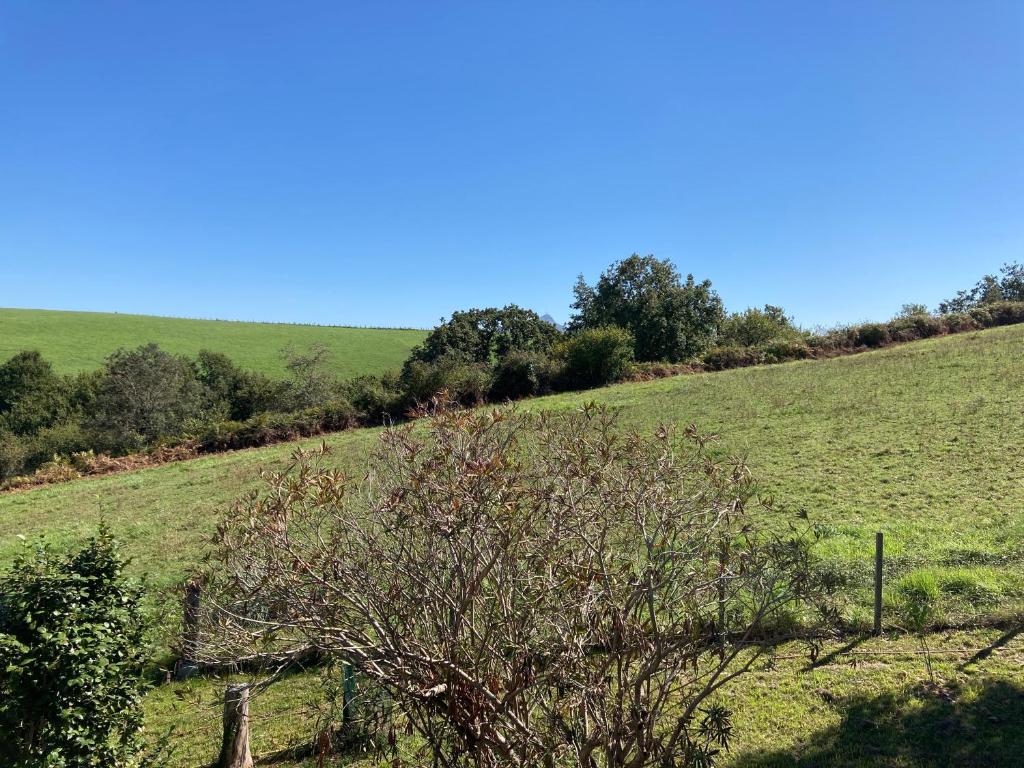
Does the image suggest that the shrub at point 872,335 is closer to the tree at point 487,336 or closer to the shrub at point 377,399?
the tree at point 487,336

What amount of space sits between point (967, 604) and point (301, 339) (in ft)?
213

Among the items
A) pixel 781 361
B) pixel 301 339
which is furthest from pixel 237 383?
pixel 781 361

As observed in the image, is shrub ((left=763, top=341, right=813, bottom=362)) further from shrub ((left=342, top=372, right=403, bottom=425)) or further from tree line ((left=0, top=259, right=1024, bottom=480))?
shrub ((left=342, top=372, right=403, bottom=425))

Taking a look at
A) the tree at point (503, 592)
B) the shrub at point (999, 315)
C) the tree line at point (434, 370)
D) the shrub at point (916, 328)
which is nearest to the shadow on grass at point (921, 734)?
the tree at point (503, 592)

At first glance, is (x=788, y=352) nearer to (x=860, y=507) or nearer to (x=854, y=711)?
(x=860, y=507)

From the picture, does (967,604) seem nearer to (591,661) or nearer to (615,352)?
(591,661)

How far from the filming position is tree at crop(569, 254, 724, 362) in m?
37.0

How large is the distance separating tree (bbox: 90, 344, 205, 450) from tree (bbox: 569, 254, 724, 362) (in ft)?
94.4

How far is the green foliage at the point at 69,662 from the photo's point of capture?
11.0 feet

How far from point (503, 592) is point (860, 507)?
9561 millimetres

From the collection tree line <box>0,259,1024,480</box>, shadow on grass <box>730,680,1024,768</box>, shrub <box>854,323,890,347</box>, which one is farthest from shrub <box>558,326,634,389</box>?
shadow on grass <box>730,680,1024,768</box>

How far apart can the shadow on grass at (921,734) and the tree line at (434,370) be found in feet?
57.1

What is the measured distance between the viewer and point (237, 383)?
46062 millimetres

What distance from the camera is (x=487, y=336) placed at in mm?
40062
